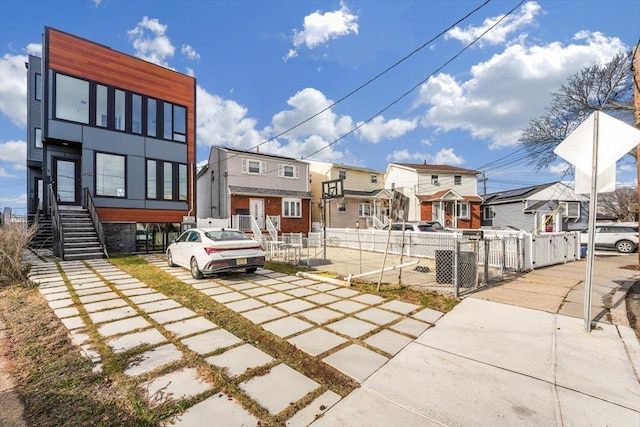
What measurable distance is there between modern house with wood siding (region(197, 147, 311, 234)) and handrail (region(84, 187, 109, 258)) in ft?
22.7

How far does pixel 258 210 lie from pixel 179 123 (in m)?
7.38

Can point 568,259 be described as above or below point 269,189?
below

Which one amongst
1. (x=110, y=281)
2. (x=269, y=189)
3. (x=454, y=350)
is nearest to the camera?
(x=454, y=350)

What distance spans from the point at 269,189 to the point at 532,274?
16.1 metres

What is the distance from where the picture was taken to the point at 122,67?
1389cm

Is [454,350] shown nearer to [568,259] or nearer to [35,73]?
[568,259]

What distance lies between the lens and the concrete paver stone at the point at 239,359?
3.14m

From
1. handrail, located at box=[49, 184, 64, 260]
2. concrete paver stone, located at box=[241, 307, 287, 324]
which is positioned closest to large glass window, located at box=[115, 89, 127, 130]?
handrail, located at box=[49, 184, 64, 260]

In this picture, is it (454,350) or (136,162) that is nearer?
(454,350)

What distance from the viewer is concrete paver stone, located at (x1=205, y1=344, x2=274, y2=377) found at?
3.14m

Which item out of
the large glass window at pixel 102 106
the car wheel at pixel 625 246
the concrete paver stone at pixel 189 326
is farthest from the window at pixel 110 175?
the car wheel at pixel 625 246

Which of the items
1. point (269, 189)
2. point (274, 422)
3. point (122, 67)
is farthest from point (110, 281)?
point (269, 189)

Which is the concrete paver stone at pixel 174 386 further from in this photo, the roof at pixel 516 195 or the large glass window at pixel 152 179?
the roof at pixel 516 195

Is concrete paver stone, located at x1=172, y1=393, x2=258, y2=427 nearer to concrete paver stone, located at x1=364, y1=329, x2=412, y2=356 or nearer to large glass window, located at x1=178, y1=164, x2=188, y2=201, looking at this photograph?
concrete paver stone, located at x1=364, y1=329, x2=412, y2=356
